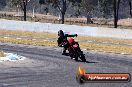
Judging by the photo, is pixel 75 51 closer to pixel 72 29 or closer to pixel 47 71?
pixel 47 71

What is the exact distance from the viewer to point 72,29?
164ft

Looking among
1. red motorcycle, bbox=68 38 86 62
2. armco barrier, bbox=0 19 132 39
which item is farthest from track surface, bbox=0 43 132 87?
armco barrier, bbox=0 19 132 39

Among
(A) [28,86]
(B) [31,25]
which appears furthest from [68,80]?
(B) [31,25]

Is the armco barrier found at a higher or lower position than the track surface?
higher

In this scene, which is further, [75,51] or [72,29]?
[72,29]

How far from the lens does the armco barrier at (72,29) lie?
48156 mm

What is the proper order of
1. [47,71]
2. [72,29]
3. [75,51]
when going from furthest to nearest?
[72,29]
[75,51]
[47,71]

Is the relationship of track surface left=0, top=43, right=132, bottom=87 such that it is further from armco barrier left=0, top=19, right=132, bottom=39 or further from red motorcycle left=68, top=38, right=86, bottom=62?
armco barrier left=0, top=19, right=132, bottom=39

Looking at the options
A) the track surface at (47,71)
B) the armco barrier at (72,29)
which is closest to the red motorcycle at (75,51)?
the track surface at (47,71)

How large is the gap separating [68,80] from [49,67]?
4.01 meters

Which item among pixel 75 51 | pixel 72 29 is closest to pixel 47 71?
pixel 75 51

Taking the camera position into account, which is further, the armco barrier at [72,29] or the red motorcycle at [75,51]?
the armco barrier at [72,29]

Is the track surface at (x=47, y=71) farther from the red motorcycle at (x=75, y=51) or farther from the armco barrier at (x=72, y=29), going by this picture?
the armco barrier at (x=72, y=29)

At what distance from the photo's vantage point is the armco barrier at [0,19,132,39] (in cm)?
4816
